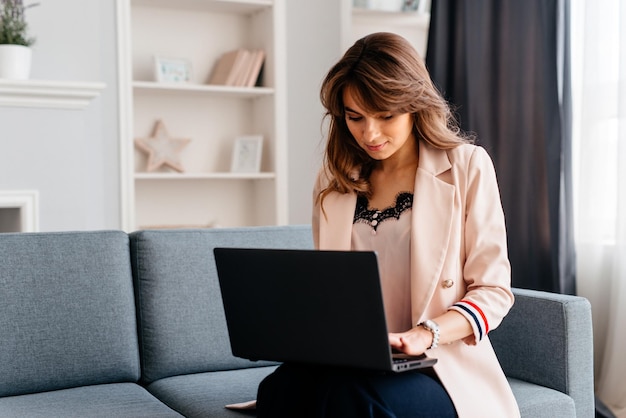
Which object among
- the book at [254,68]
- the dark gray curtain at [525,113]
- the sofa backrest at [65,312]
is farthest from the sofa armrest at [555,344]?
the book at [254,68]

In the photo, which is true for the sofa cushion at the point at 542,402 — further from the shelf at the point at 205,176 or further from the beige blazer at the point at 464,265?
the shelf at the point at 205,176

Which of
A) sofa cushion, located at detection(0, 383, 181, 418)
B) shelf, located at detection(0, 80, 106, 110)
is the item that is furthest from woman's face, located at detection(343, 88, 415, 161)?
shelf, located at detection(0, 80, 106, 110)

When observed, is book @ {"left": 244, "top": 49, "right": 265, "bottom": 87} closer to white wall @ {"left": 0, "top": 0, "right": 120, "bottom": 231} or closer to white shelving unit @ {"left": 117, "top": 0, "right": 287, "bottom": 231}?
white shelving unit @ {"left": 117, "top": 0, "right": 287, "bottom": 231}

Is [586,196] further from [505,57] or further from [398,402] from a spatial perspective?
[398,402]

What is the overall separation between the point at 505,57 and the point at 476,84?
0.64ft

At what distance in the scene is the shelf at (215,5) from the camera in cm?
408

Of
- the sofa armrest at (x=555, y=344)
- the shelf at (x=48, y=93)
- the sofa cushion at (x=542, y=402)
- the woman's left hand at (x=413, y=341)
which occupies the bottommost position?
the sofa cushion at (x=542, y=402)

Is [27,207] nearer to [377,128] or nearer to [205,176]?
[205,176]

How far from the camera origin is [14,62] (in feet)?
11.1

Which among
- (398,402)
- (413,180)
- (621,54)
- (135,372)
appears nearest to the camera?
(398,402)

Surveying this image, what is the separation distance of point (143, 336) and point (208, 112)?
7.09 ft

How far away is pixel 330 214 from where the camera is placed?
1.90 metres

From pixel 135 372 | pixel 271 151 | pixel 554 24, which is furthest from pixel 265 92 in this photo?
pixel 135 372

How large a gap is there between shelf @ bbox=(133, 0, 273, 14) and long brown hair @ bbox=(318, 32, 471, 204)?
94.9 inches
